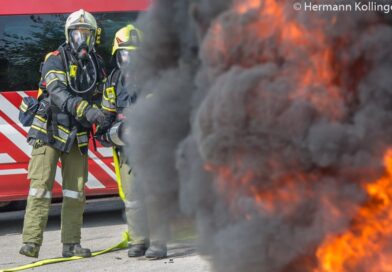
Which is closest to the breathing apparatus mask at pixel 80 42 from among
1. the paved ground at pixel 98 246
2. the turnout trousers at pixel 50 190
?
the turnout trousers at pixel 50 190

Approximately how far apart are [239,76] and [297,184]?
577 mm

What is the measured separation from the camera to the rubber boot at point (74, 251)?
7.83 metres

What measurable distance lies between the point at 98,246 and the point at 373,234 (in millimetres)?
4665

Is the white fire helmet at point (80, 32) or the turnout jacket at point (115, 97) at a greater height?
the white fire helmet at point (80, 32)

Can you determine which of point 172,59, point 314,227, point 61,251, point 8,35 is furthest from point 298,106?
point 8,35

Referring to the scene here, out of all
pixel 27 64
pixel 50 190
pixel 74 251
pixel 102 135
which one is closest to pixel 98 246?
pixel 74 251

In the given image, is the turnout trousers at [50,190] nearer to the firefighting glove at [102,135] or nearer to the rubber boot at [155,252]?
the firefighting glove at [102,135]

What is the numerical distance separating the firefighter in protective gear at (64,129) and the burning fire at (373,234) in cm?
363

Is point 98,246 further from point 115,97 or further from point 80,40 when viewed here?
point 80,40

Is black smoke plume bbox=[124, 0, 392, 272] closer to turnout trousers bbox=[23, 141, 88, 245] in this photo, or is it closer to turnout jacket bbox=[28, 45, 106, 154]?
turnout jacket bbox=[28, 45, 106, 154]

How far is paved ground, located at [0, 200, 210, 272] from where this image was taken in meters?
7.32

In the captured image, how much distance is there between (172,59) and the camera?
15.8ft

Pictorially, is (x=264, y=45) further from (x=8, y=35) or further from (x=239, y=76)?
(x=8, y=35)

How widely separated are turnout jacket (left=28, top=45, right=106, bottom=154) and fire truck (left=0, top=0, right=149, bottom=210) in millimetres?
1612
